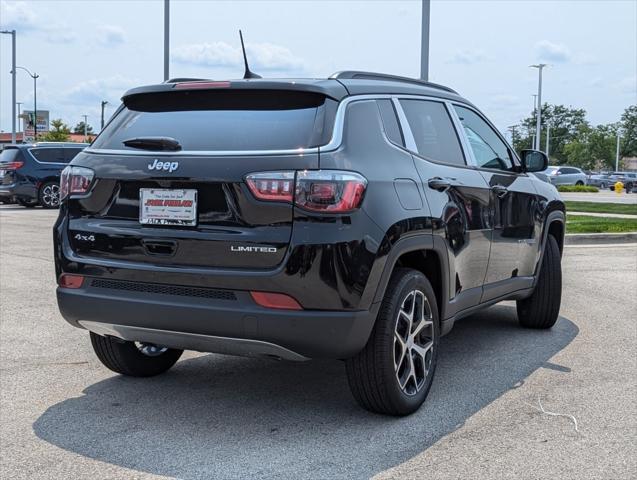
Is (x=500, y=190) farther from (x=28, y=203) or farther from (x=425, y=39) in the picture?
(x=28, y=203)

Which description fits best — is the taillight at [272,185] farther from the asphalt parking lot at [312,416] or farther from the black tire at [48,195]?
the black tire at [48,195]

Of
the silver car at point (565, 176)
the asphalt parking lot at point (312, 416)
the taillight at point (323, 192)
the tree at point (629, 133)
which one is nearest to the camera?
the asphalt parking lot at point (312, 416)

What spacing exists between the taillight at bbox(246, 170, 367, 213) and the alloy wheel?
28.9 inches

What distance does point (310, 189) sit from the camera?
12.9ft

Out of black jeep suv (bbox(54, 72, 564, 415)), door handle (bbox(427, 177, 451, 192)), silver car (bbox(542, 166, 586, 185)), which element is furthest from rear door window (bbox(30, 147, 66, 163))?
silver car (bbox(542, 166, 586, 185))

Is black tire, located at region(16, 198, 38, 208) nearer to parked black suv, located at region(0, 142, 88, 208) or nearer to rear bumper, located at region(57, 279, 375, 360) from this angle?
parked black suv, located at region(0, 142, 88, 208)

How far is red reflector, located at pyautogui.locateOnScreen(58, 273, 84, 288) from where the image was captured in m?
4.41

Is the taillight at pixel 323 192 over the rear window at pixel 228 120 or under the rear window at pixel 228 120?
under

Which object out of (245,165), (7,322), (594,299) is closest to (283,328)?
(245,165)

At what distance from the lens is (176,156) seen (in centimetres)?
423

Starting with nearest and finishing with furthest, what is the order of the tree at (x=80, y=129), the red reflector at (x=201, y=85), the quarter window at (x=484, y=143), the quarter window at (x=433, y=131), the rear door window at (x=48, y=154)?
the red reflector at (x=201, y=85) < the quarter window at (x=433, y=131) < the quarter window at (x=484, y=143) < the rear door window at (x=48, y=154) < the tree at (x=80, y=129)

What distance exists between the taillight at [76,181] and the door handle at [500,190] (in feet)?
8.71

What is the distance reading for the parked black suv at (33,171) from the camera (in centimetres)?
2281

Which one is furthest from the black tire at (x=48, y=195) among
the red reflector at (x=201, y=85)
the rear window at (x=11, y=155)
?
the red reflector at (x=201, y=85)
